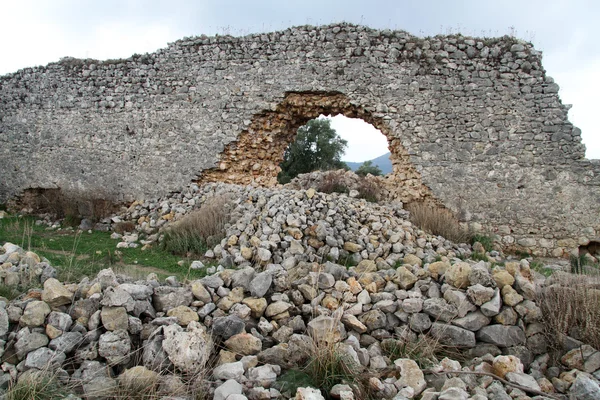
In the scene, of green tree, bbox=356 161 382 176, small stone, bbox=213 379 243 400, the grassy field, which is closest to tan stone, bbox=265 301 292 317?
small stone, bbox=213 379 243 400

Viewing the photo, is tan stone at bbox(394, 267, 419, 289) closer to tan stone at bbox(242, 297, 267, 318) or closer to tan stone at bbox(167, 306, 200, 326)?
tan stone at bbox(242, 297, 267, 318)

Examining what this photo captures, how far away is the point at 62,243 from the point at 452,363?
6.91 m

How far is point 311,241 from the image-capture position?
19.7 feet

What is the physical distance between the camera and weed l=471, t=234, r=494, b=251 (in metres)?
7.66

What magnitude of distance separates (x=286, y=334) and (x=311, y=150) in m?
17.1

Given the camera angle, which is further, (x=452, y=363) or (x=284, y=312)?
(x=284, y=312)

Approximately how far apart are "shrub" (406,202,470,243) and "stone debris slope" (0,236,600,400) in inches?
123

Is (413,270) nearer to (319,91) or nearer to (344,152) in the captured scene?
(319,91)

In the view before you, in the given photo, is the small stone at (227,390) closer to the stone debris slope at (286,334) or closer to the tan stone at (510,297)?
the stone debris slope at (286,334)

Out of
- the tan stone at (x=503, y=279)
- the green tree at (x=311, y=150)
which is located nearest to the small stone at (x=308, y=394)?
the tan stone at (x=503, y=279)

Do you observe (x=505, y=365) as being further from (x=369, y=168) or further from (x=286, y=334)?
(x=369, y=168)

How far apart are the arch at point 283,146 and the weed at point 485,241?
122cm

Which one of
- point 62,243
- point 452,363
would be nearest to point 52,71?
point 62,243

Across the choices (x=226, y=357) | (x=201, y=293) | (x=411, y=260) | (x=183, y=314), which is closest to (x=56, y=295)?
(x=183, y=314)
